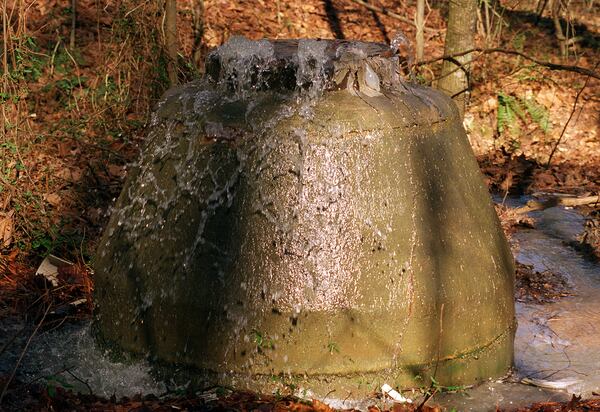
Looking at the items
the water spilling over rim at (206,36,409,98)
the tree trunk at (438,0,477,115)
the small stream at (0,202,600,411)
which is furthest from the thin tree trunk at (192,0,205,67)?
Answer: the water spilling over rim at (206,36,409,98)

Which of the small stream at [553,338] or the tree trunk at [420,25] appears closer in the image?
the small stream at [553,338]

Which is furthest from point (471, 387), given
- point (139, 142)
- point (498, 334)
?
point (139, 142)

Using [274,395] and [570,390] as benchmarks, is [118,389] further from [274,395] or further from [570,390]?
[570,390]

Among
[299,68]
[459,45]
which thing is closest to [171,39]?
[459,45]

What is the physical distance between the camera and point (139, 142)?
7.58m

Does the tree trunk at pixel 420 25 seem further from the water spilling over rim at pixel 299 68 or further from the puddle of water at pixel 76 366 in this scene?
the puddle of water at pixel 76 366

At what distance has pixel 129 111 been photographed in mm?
8039

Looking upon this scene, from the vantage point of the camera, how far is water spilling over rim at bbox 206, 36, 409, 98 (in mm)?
3838

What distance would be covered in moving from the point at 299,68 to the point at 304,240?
2.69 ft

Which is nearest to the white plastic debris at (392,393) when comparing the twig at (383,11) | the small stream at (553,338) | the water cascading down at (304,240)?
the water cascading down at (304,240)

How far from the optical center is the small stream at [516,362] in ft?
12.9

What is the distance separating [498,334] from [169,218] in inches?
71.3

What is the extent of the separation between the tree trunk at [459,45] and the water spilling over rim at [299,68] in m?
3.83

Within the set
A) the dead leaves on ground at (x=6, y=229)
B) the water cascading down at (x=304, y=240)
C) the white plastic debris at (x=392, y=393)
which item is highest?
the water cascading down at (x=304, y=240)
